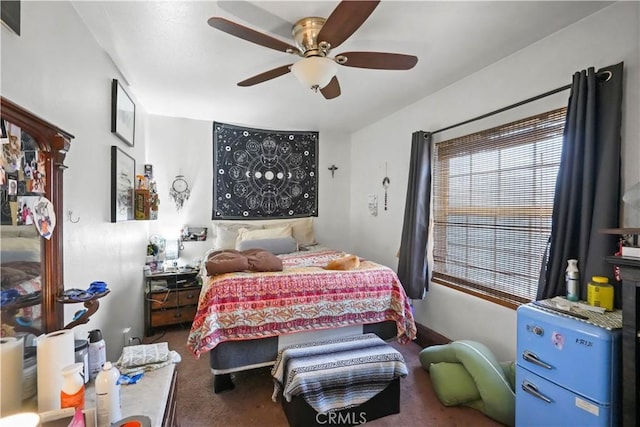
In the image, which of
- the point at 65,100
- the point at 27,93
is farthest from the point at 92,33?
the point at 27,93

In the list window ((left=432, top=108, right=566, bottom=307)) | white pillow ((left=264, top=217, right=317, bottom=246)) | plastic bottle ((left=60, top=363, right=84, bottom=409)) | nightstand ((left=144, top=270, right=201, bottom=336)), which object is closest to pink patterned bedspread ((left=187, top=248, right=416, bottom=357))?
window ((left=432, top=108, right=566, bottom=307))

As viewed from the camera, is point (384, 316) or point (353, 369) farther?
point (384, 316)

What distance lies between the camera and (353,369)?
179cm

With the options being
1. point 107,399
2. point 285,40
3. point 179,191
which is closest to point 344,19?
point 285,40

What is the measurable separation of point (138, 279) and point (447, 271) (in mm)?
3045

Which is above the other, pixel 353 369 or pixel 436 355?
pixel 353 369

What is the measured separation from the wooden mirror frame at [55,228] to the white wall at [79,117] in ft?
0.40

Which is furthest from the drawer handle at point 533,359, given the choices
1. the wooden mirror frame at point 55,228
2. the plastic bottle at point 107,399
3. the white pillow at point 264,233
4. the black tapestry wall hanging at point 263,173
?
the black tapestry wall hanging at point 263,173

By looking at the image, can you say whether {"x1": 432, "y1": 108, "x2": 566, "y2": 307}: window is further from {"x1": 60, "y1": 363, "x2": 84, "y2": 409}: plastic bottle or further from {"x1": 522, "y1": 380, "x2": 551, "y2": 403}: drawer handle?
{"x1": 60, "y1": 363, "x2": 84, "y2": 409}: plastic bottle

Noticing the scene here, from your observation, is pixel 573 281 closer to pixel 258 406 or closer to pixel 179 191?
pixel 258 406

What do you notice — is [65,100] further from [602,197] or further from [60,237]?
[602,197]

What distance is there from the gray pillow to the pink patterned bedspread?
1040 millimetres

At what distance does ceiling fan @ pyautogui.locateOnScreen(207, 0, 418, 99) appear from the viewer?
55.3 inches

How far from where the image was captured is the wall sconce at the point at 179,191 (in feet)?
12.2
